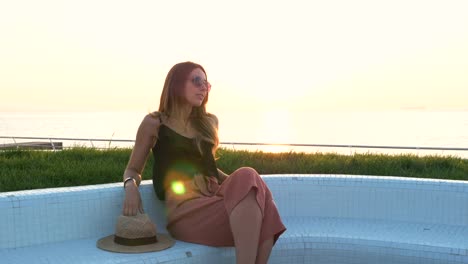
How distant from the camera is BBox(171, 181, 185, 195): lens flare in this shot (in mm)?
2834

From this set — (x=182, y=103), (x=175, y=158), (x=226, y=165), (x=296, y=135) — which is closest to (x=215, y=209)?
(x=175, y=158)

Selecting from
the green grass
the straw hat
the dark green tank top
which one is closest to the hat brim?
the straw hat

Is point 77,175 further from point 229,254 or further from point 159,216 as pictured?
point 229,254

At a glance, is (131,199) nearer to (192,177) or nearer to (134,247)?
(134,247)

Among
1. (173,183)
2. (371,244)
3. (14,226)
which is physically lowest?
(371,244)

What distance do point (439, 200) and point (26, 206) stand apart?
2.74 meters

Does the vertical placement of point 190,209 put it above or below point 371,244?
above

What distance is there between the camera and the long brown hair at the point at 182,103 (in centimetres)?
279

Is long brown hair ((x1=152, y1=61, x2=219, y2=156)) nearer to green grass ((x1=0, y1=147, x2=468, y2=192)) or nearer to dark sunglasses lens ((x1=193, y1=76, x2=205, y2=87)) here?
dark sunglasses lens ((x1=193, y1=76, x2=205, y2=87))

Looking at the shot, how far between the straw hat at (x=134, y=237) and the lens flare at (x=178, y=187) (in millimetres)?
238

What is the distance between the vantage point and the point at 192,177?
287 cm

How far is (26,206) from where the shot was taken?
276 cm

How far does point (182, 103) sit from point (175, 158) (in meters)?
0.33

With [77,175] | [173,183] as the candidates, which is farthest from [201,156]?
[77,175]
